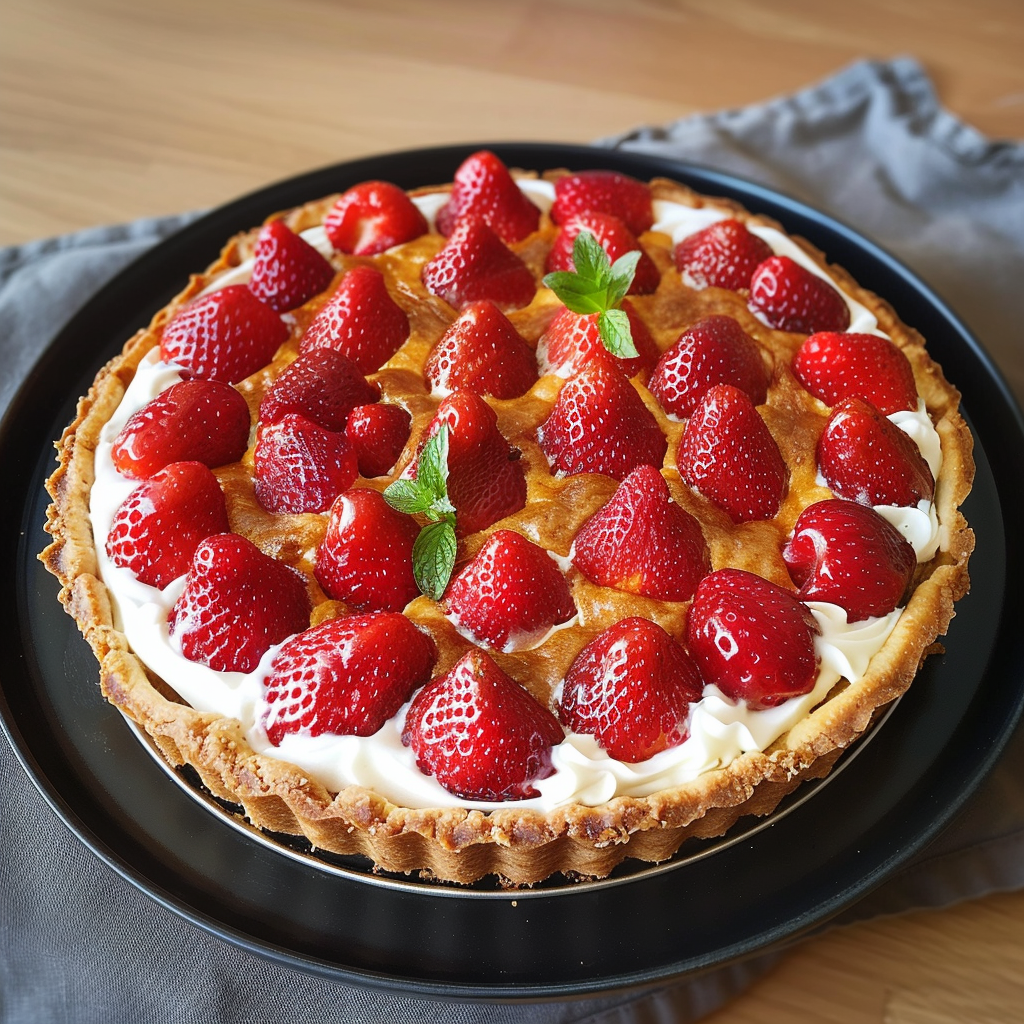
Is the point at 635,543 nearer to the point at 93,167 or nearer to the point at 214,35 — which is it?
the point at 93,167

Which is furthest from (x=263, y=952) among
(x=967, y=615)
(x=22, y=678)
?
(x=967, y=615)

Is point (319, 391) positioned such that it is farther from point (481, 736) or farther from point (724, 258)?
point (724, 258)

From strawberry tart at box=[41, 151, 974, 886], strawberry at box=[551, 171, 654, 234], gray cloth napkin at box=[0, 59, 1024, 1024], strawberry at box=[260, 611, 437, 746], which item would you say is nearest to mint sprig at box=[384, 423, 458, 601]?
strawberry tart at box=[41, 151, 974, 886]

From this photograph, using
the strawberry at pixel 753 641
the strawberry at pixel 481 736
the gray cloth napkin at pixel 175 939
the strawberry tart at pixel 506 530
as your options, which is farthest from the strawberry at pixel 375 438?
the gray cloth napkin at pixel 175 939

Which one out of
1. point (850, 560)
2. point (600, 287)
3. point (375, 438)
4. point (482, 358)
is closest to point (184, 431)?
point (375, 438)

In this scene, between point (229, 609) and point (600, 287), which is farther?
point (600, 287)

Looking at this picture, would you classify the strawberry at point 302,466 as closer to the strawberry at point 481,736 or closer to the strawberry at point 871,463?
the strawberry at point 481,736

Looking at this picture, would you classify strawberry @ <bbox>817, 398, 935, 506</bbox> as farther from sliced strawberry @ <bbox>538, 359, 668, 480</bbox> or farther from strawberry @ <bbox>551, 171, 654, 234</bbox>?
strawberry @ <bbox>551, 171, 654, 234</bbox>
